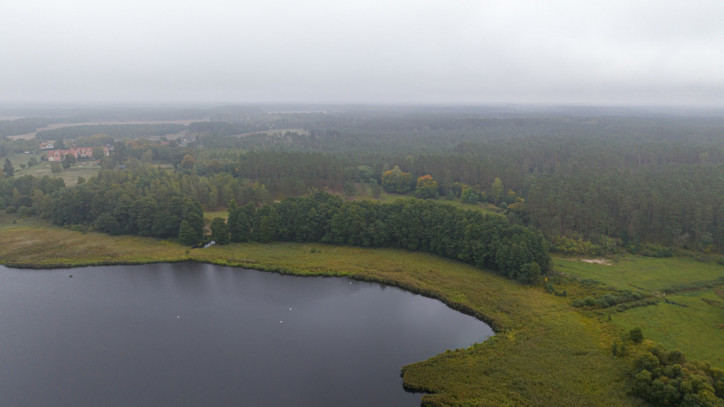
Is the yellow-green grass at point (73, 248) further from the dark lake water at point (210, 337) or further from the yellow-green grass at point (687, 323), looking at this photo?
the yellow-green grass at point (687, 323)

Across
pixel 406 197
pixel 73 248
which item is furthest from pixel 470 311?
pixel 73 248

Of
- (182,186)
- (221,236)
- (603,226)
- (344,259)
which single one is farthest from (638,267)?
(182,186)

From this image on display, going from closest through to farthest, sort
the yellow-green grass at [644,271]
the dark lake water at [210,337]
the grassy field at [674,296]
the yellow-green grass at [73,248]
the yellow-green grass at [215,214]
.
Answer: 1. the dark lake water at [210,337]
2. the grassy field at [674,296]
3. the yellow-green grass at [644,271]
4. the yellow-green grass at [73,248]
5. the yellow-green grass at [215,214]

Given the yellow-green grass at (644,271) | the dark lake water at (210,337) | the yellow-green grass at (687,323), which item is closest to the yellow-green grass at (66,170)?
the dark lake water at (210,337)

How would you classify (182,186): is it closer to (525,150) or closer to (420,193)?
(420,193)

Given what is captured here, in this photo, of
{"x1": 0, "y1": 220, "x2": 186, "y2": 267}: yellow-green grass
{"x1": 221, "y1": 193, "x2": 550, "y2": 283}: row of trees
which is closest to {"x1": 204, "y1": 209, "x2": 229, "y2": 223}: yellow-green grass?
{"x1": 221, "y1": 193, "x2": 550, "y2": 283}: row of trees

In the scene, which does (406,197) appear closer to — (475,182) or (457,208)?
(475,182)

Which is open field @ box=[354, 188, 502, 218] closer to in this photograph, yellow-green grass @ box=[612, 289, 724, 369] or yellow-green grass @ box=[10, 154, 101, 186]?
yellow-green grass @ box=[612, 289, 724, 369]
